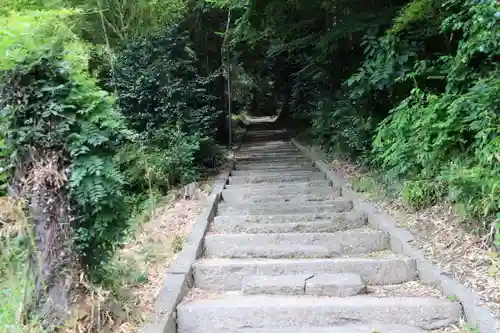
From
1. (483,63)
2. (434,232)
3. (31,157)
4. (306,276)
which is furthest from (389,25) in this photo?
(31,157)

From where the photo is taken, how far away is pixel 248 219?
5.00 meters

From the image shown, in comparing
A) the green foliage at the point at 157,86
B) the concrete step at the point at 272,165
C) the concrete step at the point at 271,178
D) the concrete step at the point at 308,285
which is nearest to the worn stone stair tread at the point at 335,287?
the concrete step at the point at 308,285

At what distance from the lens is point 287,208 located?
212 inches

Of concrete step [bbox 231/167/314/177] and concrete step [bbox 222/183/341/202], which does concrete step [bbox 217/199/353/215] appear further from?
concrete step [bbox 231/167/314/177]

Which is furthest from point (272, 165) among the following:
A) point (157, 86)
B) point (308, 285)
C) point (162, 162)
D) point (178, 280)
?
point (178, 280)

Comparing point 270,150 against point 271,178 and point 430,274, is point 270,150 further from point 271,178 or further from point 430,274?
point 430,274

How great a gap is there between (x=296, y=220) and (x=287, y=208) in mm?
364

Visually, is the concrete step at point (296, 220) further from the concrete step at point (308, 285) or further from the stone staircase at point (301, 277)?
the concrete step at point (308, 285)

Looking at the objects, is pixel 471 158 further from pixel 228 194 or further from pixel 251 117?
pixel 251 117

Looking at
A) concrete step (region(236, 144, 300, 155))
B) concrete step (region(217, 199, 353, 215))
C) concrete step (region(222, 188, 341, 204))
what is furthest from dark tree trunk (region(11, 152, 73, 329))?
concrete step (region(236, 144, 300, 155))

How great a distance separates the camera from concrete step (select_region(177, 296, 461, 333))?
3086 millimetres

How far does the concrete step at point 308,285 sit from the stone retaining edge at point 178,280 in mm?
543

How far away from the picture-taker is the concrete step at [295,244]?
415cm

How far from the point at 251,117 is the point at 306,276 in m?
25.1
